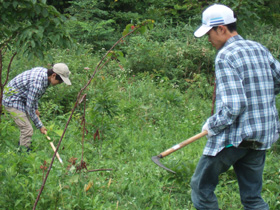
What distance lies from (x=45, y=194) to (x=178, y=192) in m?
1.62

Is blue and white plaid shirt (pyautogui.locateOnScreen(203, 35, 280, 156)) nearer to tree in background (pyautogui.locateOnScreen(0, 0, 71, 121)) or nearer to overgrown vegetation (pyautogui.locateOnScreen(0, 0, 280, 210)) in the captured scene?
overgrown vegetation (pyautogui.locateOnScreen(0, 0, 280, 210))

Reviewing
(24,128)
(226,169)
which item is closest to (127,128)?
(24,128)

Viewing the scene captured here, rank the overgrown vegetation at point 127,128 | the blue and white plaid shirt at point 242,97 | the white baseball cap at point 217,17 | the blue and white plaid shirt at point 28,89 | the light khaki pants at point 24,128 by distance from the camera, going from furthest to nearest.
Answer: the light khaki pants at point 24,128, the blue and white plaid shirt at point 28,89, the overgrown vegetation at point 127,128, the white baseball cap at point 217,17, the blue and white plaid shirt at point 242,97

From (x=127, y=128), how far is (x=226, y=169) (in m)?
3.56

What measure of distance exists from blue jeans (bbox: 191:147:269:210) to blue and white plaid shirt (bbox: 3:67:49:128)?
300 centimetres

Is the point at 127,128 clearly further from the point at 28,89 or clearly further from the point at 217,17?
the point at 217,17

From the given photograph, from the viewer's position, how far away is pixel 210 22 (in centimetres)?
288

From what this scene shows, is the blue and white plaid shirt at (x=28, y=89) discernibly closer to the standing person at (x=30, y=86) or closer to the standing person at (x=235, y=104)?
the standing person at (x=30, y=86)

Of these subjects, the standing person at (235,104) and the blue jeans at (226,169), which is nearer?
the standing person at (235,104)

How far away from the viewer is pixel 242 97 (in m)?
2.70

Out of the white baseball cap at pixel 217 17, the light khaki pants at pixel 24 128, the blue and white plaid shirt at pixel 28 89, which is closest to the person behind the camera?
the white baseball cap at pixel 217 17

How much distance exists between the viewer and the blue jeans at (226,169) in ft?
9.64

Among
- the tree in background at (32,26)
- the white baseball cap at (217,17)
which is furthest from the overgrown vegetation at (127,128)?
the white baseball cap at (217,17)

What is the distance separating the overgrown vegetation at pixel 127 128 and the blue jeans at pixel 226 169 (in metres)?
0.81
